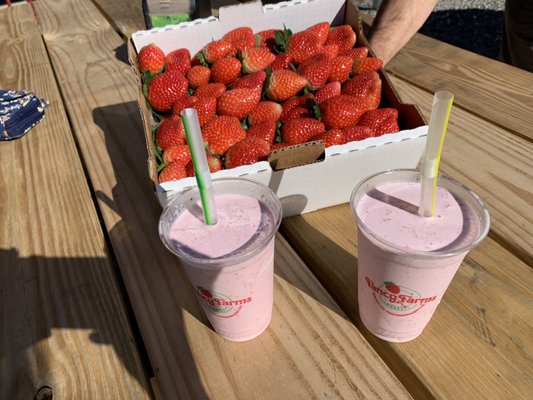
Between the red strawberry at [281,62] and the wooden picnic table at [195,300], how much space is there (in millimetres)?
391

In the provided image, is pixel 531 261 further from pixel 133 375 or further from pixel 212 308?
pixel 133 375

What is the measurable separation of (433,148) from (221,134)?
59 centimetres

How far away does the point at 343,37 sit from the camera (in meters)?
1.40


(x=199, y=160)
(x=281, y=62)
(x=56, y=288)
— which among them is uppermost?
(x=199, y=160)

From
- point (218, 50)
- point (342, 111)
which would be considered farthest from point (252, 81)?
point (342, 111)

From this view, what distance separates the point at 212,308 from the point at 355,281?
28 centimetres

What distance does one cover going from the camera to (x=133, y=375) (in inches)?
28.8

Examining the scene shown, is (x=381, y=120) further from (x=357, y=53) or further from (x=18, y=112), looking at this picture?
(x=18, y=112)

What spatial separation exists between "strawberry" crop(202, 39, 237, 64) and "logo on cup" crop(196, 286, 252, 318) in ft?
2.86

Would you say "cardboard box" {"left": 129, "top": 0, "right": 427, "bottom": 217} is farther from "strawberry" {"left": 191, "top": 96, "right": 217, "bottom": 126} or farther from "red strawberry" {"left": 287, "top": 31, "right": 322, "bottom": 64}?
"red strawberry" {"left": 287, "top": 31, "right": 322, "bottom": 64}

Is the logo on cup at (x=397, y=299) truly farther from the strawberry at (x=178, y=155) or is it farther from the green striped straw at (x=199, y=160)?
the strawberry at (x=178, y=155)

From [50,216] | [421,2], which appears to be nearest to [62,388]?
[50,216]

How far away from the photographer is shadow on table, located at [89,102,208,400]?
74cm

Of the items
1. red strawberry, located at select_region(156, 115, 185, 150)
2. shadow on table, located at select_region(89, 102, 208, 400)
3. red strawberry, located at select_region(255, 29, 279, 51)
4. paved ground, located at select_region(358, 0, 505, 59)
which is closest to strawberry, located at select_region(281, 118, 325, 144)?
red strawberry, located at select_region(156, 115, 185, 150)
